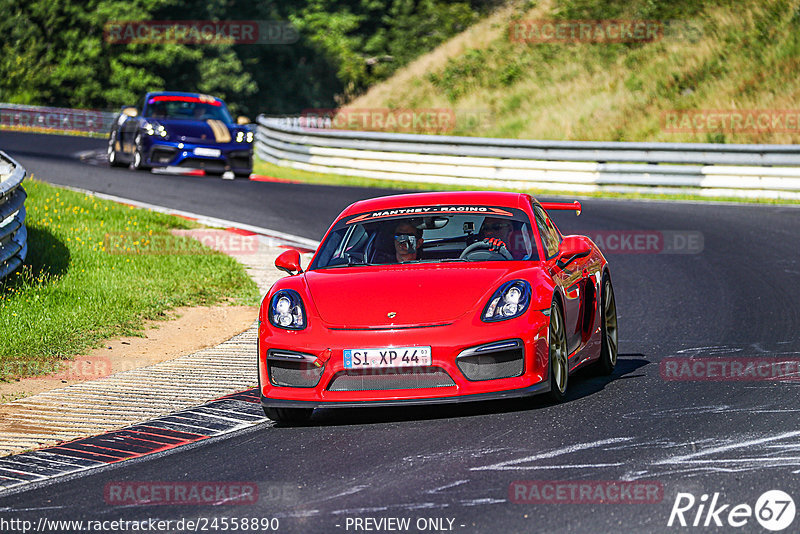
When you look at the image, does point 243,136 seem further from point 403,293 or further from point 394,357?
point 394,357

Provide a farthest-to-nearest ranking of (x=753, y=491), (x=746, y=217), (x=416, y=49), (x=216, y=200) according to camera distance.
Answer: (x=416, y=49) → (x=216, y=200) → (x=746, y=217) → (x=753, y=491)

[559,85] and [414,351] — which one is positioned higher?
[559,85]

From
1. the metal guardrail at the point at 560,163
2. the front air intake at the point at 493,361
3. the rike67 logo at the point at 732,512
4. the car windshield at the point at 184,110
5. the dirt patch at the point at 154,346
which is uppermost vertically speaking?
the car windshield at the point at 184,110

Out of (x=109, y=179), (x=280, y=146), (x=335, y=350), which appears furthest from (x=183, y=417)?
(x=280, y=146)

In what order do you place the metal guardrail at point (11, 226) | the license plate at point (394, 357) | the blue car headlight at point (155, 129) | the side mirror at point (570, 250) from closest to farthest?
1. the license plate at point (394, 357)
2. the side mirror at point (570, 250)
3. the metal guardrail at point (11, 226)
4. the blue car headlight at point (155, 129)

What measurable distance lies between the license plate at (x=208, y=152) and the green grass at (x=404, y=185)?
229 centimetres

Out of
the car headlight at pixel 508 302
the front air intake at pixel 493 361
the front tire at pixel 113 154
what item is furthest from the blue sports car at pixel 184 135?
the front air intake at pixel 493 361

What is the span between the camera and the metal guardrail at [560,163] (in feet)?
70.6

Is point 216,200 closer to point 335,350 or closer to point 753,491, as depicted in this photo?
point 335,350

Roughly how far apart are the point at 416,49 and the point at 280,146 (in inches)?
1382

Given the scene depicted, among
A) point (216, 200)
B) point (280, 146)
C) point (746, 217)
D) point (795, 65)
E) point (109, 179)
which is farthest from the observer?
point (280, 146)

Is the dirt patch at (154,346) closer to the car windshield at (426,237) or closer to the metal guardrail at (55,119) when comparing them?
the car windshield at (426,237)

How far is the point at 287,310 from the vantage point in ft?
25.4

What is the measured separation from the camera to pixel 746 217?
1878cm
